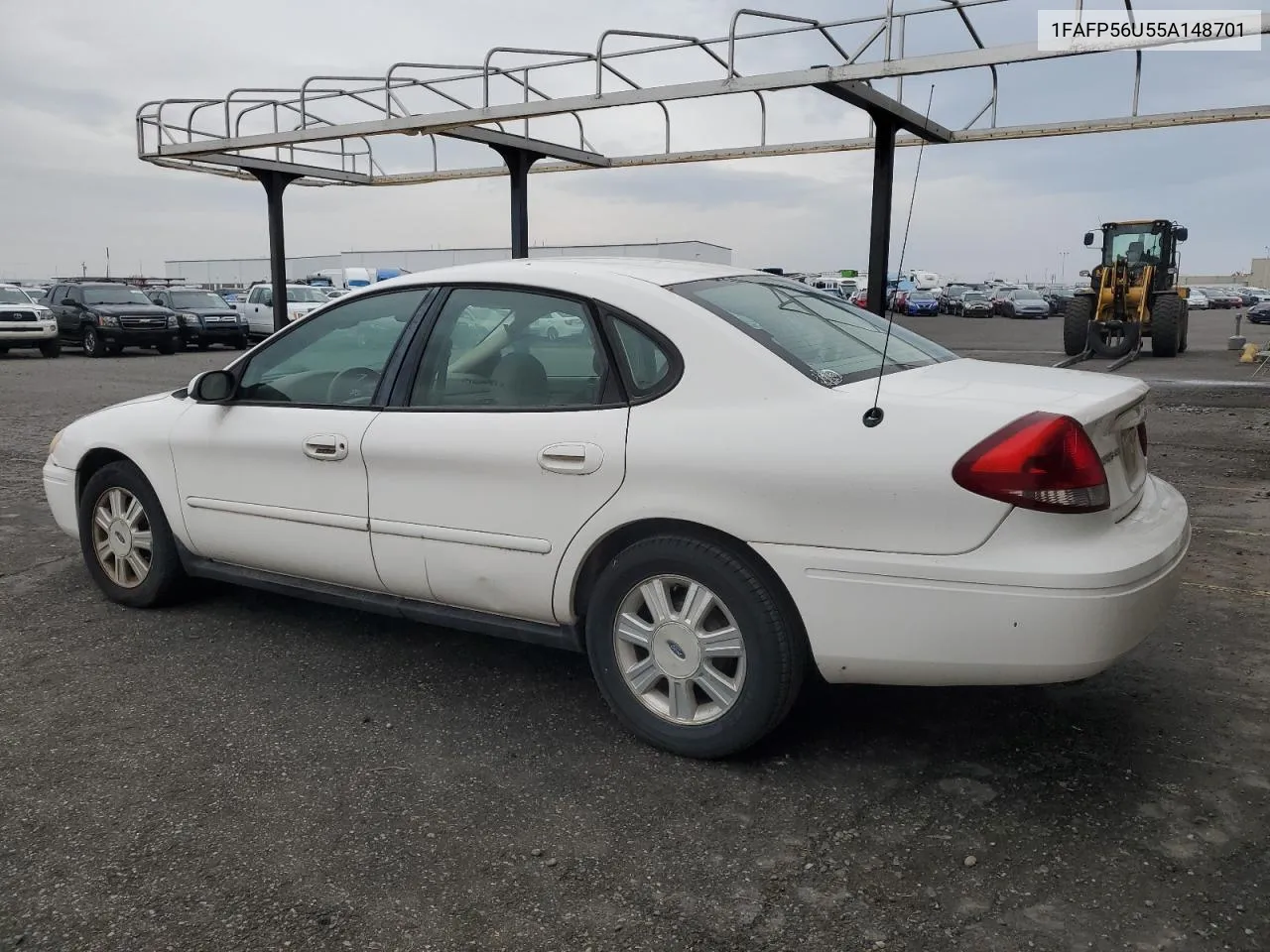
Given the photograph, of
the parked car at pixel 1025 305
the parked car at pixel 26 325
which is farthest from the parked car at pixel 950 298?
the parked car at pixel 26 325

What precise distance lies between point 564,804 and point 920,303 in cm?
5083

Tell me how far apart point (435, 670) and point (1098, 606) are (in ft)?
8.00

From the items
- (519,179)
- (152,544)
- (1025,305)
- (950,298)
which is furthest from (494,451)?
(950,298)

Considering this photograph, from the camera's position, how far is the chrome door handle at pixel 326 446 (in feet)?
13.0

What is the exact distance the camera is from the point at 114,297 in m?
25.6

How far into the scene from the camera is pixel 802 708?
12.4ft

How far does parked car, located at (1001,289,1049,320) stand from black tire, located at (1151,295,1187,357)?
26.4m

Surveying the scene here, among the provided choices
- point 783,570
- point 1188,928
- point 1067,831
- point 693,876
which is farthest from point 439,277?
point 1188,928

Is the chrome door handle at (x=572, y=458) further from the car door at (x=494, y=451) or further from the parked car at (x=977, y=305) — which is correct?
the parked car at (x=977, y=305)

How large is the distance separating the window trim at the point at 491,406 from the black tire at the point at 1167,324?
21.1 metres

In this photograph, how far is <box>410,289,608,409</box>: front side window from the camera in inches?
141

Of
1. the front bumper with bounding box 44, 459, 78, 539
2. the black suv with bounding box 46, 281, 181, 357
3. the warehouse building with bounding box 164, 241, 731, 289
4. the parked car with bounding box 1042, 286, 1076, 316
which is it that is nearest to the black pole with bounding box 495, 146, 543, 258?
the warehouse building with bounding box 164, 241, 731, 289

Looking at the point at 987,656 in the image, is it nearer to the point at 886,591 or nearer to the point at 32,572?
the point at 886,591

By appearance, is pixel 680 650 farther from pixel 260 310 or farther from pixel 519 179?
pixel 260 310
